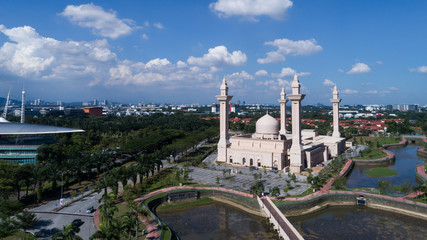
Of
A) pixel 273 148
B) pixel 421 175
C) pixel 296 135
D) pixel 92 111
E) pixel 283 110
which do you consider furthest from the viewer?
pixel 92 111

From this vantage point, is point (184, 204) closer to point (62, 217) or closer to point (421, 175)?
point (62, 217)

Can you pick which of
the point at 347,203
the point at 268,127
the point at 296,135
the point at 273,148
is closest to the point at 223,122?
the point at 268,127

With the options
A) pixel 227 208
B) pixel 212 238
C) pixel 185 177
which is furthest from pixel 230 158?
pixel 212 238

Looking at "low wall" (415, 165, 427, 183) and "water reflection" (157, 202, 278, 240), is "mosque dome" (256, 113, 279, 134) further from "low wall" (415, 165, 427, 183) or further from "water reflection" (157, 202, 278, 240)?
"low wall" (415, 165, 427, 183)

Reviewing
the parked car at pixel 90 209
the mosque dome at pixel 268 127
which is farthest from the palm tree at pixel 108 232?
the mosque dome at pixel 268 127

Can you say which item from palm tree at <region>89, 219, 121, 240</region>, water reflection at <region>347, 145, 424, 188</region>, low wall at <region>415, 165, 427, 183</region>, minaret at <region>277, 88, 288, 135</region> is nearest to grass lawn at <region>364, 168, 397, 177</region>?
water reflection at <region>347, 145, 424, 188</region>

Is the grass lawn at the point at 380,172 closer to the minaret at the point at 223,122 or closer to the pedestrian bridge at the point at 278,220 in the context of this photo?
the minaret at the point at 223,122

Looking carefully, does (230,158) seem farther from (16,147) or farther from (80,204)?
(16,147)
